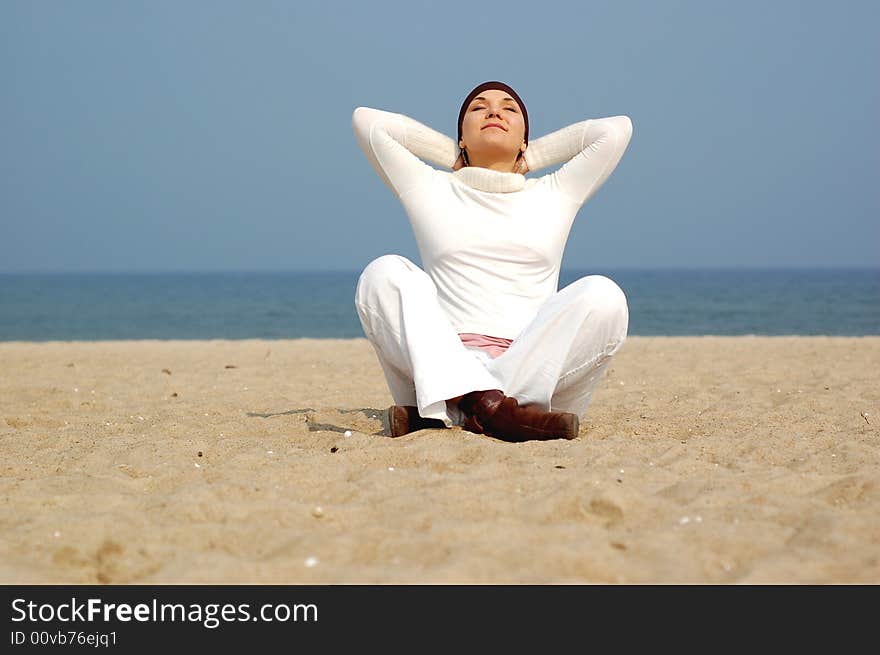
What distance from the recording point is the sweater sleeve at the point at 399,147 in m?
4.75

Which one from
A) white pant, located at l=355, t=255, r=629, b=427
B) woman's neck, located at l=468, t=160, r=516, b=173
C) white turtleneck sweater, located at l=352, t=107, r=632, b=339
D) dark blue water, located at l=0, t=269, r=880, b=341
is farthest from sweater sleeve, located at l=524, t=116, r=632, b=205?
dark blue water, located at l=0, t=269, r=880, b=341

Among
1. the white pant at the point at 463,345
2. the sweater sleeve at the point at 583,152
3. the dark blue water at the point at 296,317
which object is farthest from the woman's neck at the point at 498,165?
the dark blue water at the point at 296,317

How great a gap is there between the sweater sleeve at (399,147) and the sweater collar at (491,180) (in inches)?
8.0

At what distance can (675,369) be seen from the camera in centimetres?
832

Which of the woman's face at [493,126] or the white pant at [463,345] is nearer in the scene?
the white pant at [463,345]

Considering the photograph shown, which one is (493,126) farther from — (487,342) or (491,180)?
(487,342)

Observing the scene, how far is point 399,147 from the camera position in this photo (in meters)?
4.77

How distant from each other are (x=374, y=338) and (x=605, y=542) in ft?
6.22

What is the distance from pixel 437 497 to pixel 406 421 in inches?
48.3

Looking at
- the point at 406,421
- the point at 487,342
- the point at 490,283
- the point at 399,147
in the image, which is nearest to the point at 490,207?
the point at 490,283

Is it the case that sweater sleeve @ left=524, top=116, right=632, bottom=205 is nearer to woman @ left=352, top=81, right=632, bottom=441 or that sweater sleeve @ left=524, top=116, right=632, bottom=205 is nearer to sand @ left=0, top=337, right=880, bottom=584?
woman @ left=352, top=81, right=632, bottom=441

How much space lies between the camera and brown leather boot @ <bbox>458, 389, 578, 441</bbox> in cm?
404

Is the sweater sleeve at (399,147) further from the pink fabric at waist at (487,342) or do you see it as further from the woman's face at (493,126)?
the pink fabric at waist at (487,342)

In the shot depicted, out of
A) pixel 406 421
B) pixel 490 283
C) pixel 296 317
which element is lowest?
pixel 406 421
